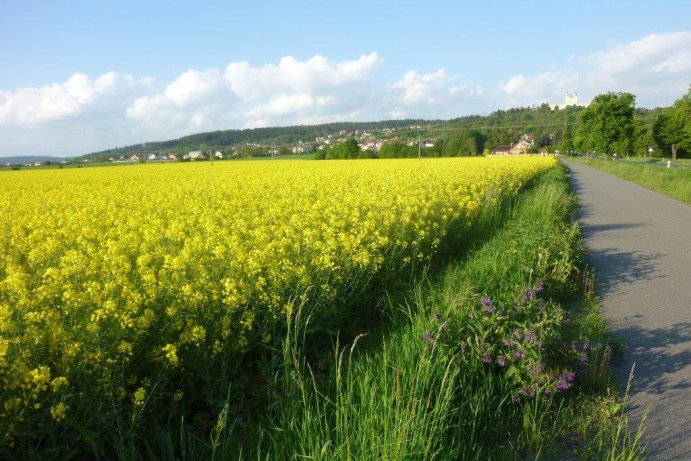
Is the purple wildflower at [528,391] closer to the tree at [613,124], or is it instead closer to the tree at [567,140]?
the tree at [613,124]

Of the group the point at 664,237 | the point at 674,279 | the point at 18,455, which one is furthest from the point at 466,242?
the point at 18,455

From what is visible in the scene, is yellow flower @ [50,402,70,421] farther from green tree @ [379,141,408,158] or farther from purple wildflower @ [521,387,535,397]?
green tree @ [379,141,408,158]

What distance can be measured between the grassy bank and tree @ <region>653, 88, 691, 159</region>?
71.7 metres

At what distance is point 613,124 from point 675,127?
645 inches

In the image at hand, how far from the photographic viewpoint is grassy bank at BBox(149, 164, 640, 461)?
112 inches

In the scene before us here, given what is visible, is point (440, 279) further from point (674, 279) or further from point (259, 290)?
point (674, 279)

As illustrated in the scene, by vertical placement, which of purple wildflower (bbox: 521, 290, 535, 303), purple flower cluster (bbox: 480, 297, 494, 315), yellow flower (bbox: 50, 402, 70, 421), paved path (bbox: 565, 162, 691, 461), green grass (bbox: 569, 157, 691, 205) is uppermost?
→ yellow flower (bbox: 50, 402, 70, 421)

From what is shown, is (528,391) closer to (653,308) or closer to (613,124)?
(653,308)

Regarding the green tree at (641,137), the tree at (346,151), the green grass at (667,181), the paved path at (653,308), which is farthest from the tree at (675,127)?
the paved path at (653,308)

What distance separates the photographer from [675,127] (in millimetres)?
71375

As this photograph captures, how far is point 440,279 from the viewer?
6242 mm

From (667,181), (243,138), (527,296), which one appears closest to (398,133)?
(243,138)

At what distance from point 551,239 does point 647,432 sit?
4051mm

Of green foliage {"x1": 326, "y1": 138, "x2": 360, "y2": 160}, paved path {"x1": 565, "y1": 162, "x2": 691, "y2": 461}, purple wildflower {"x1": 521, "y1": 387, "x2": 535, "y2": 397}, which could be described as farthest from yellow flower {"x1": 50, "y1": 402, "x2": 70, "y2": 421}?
green foliage {"x1": 326, "y1": 138, "x2": 360, "y2": 160}
